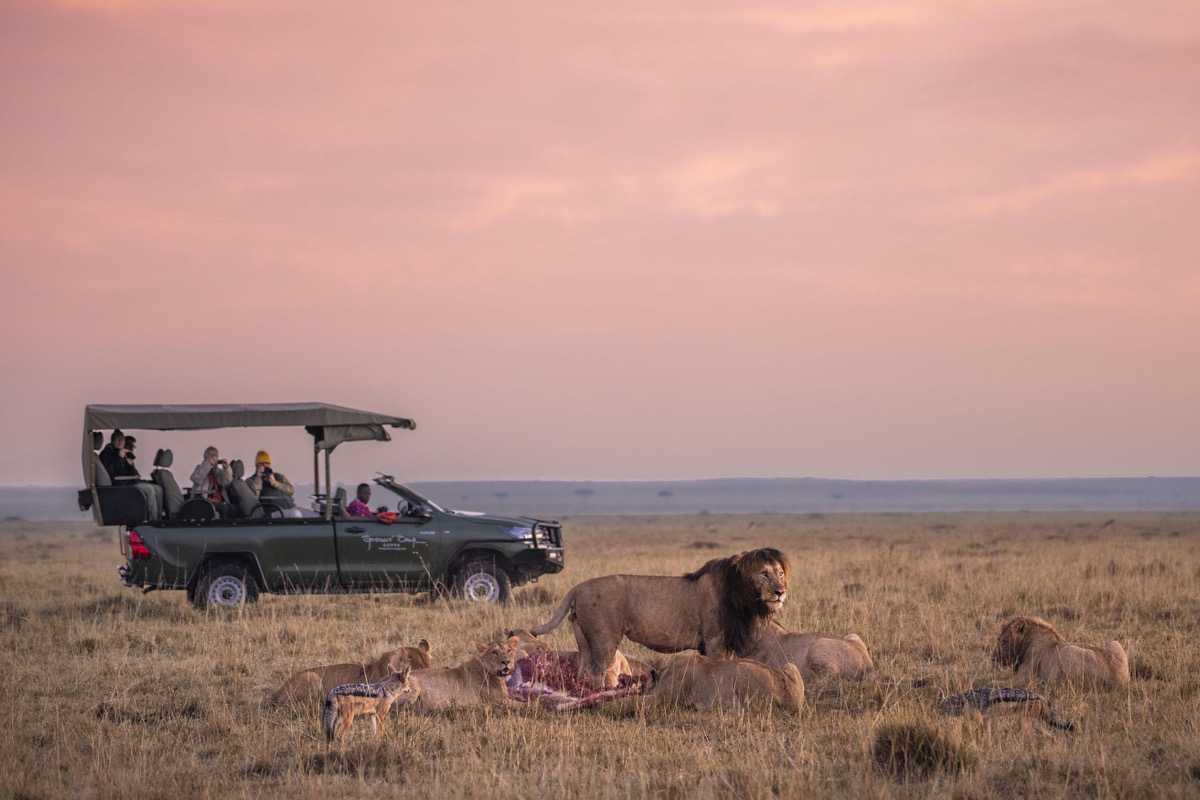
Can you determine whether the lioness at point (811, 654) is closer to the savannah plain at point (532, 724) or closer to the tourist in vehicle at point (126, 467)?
the savannah plain at point (532, 724)

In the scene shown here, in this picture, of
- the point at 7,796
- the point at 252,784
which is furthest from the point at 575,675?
the point at 7,796

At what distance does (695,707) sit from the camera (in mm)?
9883

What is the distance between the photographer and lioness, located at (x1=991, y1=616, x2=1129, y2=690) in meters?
10.6

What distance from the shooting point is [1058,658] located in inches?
423

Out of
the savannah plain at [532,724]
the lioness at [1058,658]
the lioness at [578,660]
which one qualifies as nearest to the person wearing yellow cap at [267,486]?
the savannah plain at [532,724]

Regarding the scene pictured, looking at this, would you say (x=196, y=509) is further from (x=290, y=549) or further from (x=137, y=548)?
(x=290, y=549)

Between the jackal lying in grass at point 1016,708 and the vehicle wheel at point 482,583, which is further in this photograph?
the vehicle wheel at point 482,583

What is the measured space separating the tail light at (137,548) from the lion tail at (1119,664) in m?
11.7

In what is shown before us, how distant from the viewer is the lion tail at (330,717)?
8.73m

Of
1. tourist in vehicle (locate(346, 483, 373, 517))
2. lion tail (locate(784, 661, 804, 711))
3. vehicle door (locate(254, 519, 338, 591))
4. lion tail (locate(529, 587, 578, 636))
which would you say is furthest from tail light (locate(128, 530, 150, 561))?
lion tail (locate(784, 661, 804, 711))

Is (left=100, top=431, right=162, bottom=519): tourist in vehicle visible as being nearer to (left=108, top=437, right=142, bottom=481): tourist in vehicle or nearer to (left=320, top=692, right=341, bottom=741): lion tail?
(left=108, top=437, right=142, bottom=481): tourist in vehicle

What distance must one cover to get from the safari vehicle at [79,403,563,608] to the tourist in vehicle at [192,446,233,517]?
0.26 m

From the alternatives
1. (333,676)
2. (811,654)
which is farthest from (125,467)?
(811,654)

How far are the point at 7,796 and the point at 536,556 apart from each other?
36.2 ft
